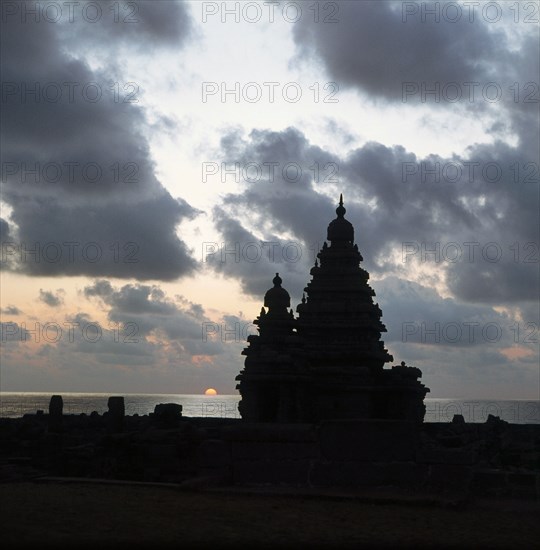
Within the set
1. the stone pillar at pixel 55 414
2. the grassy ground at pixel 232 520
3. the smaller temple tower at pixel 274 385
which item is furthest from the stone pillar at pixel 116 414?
the grassy ground at pixel 232 520

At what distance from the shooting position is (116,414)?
31.8 m

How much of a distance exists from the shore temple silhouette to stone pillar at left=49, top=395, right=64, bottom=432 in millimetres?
7074

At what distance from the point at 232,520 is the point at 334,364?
82.1ft

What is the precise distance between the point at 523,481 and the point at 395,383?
21.7m

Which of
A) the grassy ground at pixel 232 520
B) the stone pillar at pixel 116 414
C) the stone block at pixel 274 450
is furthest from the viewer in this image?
the stone pillar at pixel 116 414

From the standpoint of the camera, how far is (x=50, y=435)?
31344 mm

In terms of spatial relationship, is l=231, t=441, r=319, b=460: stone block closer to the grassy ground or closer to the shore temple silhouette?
the grassy ground

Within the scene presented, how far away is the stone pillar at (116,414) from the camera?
103 ft

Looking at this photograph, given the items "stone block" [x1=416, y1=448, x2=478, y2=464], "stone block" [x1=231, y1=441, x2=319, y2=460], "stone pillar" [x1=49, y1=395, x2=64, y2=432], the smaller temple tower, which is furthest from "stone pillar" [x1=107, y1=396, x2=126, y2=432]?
"stone block" [x1=416, y1=448, x2=478, y2=464]

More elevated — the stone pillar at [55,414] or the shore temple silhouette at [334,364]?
the shore temple silhouette at [334,364]

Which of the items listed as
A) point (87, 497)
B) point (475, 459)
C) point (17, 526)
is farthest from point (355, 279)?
point (17, 526)

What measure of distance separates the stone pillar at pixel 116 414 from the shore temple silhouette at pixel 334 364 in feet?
16.9

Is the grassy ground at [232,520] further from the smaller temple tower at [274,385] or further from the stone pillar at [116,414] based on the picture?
the smaller temple tower at [274,385]

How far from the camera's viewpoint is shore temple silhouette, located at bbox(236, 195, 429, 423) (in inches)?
1313
